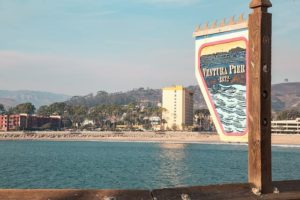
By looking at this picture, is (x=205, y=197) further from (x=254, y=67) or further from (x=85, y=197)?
(x=254, y=67)

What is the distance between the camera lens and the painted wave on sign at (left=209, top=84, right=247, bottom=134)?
98.5ft

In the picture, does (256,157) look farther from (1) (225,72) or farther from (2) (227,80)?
(1) (225,72)

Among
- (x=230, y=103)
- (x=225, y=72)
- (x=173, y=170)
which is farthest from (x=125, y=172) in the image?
(x=225, y=72)

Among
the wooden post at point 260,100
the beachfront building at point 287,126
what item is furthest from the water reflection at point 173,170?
the beachfront building at point 287,126

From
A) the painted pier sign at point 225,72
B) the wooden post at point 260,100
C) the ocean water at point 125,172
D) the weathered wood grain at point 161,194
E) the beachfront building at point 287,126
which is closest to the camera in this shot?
the weathered wood grain at point 161,194

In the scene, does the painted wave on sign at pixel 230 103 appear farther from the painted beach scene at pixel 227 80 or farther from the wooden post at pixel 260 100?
the wooden post at pixel 260 100

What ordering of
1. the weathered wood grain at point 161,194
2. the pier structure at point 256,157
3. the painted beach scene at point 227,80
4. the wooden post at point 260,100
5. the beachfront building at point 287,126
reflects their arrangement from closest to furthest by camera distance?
the weathered wood grain at point 161,194
the pier structure at point 256,157
the wooden post at point 260,100
the painted beach scene at point 227,80
the beachfront building at point 287,126

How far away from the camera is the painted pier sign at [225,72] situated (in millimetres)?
29312

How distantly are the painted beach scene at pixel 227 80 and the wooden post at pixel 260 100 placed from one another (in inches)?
863

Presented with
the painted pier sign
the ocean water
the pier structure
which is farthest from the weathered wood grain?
the ocean water

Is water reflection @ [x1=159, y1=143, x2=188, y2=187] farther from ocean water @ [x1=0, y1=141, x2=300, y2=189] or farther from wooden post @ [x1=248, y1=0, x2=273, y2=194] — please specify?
wooden post @ [x1=248, y1=0, x2=273, y2=194]

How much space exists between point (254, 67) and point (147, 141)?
18533 centimetres

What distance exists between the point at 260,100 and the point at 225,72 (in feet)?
90.7

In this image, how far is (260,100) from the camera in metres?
5.87
